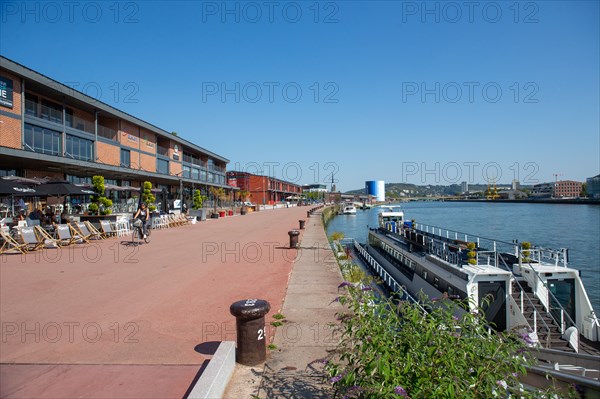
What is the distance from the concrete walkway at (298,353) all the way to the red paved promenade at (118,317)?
0.51 meters

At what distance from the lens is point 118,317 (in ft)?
21.5

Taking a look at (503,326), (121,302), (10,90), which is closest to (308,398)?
(121,302)

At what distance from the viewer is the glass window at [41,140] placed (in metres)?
25.5

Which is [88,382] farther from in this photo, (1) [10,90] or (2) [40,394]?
(1) [10,90]

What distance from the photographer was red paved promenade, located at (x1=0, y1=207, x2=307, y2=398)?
14.1ft

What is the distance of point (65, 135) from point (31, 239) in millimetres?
18643

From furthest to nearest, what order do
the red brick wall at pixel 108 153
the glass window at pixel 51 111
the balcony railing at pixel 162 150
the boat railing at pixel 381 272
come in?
the balcony railing at pixel 162 150 → the red brick wall at pixel 108 153 → the glass window at pixel 51 111 → the boat railing at pixel 381 272

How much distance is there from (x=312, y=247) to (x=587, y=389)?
12801 mm

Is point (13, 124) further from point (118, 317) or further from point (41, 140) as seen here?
point (118, 317)

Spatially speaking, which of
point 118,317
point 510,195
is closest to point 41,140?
point 118,317

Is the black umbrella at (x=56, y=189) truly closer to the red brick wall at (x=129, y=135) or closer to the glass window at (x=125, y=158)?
the glass window at (x=125, y=158)

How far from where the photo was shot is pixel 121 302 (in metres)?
7.52

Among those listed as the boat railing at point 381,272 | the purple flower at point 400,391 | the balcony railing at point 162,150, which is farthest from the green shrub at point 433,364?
the balcony railing at point 162,150

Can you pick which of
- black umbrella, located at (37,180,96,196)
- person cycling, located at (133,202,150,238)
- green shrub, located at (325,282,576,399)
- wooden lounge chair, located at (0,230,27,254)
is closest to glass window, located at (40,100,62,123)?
black umbrella, located at (37,180,96,196)
